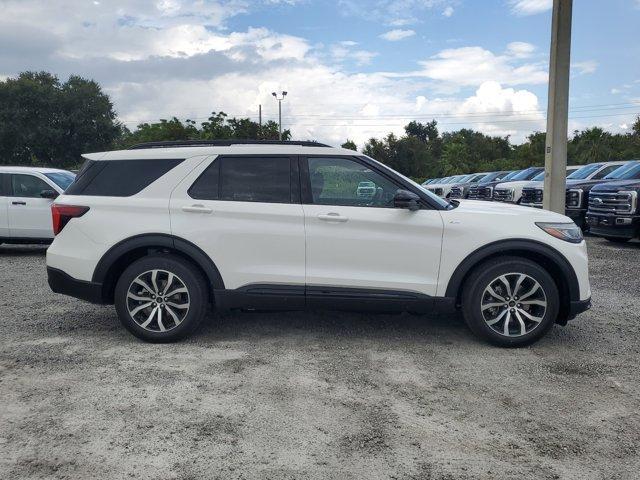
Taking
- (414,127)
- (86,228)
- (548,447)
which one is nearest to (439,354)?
(548,447)

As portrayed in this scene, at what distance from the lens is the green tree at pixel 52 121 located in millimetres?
45844

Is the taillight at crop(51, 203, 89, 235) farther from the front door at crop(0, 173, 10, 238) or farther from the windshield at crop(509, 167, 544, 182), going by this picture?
the windshield at crop(509, 167, 544, 182)

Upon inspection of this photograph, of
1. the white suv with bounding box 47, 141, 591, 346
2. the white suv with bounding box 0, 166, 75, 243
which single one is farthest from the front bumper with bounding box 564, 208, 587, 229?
the white suv with bounding box 0, 166, 75, 243

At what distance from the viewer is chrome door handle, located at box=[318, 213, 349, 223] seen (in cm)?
474

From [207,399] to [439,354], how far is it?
1997 millimetres

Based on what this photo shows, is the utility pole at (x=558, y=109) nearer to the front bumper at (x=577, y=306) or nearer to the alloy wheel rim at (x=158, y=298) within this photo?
the front bumper at (x=577, y=306)

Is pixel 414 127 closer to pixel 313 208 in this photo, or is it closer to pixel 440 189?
pixel 440 189

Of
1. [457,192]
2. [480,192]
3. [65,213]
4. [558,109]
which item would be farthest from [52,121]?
[65,213]

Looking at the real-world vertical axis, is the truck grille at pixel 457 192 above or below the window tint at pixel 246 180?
below

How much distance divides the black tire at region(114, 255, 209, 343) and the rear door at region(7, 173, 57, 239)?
636 cm

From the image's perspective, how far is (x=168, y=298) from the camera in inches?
191

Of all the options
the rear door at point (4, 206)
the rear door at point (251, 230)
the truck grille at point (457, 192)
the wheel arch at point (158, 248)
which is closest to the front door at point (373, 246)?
the rear door at point (251, 230)

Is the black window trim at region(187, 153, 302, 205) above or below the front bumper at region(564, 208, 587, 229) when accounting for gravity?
above

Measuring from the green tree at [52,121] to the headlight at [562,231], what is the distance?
48045mm
